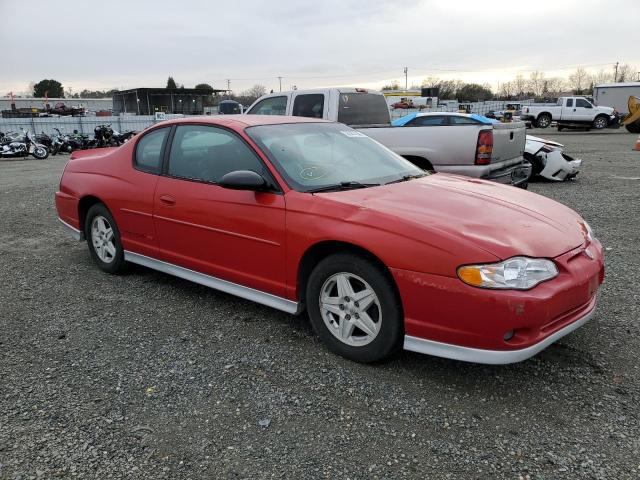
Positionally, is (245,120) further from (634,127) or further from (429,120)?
(634,127)

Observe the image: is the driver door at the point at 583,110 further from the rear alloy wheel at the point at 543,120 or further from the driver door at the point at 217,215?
the driver door at the point at 217,215

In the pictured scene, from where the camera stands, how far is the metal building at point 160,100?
68.1 metres

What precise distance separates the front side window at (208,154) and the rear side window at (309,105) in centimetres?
435

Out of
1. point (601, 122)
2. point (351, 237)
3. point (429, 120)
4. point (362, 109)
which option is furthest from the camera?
point (601, 122)

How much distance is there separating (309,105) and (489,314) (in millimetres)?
6510

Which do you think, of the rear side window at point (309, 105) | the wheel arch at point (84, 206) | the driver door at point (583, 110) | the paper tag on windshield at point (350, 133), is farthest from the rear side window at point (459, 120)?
the driver door at point (583, 110)

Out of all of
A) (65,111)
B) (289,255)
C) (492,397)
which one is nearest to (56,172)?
(289,255)

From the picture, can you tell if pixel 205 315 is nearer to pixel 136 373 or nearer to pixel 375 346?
pixel 136 373

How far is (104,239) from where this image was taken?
503 centimetres

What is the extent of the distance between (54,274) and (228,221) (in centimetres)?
250

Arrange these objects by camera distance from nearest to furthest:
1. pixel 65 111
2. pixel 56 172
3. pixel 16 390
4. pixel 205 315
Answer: pixel 16 390 → pixel 205 315 → pixel 56 172 → pixel 65 111

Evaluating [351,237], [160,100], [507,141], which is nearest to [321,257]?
[351,237]

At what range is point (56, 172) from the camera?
1462 centimetres

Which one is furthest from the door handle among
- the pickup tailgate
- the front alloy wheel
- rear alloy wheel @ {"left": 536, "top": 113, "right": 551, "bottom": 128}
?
rear alloy wheel @ {"left": 536, "top": 113, "right": 551, "bottom": 128}
